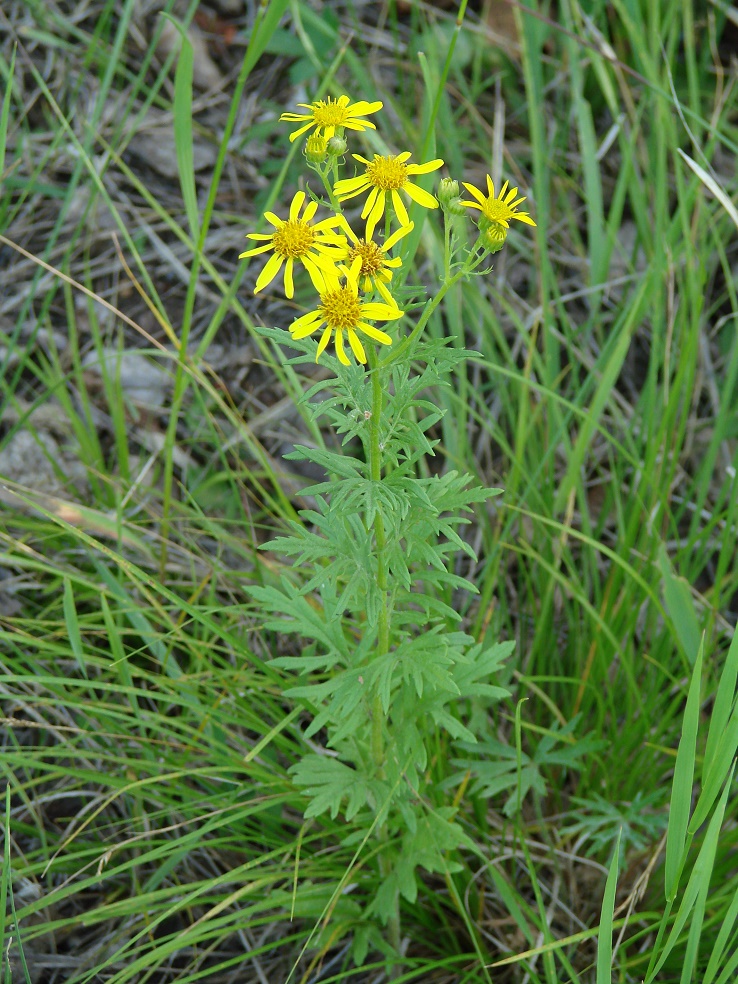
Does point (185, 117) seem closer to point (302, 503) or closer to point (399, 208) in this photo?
point (399, 208)

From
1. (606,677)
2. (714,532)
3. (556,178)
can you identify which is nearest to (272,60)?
(556,178)

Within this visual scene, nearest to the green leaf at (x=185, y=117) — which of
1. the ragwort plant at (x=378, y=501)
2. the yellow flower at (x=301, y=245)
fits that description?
the ragwort plant at (x=378, y=501)

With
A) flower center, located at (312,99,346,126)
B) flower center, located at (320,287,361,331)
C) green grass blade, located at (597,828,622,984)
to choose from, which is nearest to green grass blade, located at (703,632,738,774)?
green grass blade, located at (597,828,622,984)

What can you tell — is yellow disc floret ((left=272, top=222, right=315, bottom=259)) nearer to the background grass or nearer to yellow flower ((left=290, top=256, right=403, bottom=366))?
yellow flower ((left=290, top=256, right=403, bottom=366))

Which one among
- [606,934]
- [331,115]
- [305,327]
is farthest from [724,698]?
[331,115]

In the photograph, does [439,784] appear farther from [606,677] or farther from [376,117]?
[376,117]

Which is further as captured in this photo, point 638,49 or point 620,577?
point 638,49

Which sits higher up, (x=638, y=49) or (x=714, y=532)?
(x=638, y=49)
